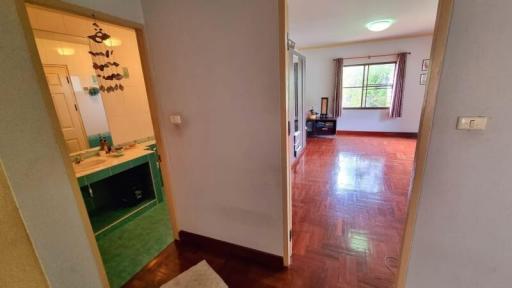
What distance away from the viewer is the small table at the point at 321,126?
6012 mm

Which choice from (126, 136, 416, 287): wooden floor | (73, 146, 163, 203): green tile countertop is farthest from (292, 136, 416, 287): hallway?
(73, 146, 163, 203): green tile countertop

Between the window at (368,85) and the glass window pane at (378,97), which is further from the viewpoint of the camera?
the glass window pane at (378,97)

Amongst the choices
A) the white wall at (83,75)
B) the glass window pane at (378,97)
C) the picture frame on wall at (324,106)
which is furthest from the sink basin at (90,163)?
the glass window pane at (378,97)

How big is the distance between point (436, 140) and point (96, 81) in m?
3.41

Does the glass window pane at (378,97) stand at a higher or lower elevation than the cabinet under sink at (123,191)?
higher

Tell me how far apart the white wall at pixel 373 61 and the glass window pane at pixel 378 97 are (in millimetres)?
204

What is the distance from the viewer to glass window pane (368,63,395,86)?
559cm

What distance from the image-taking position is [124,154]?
9.14 ft

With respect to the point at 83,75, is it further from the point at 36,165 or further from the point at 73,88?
the point at 36,165

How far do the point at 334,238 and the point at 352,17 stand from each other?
3.43 metres

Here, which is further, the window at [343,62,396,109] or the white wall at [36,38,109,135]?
the window at [343,62,396,109]

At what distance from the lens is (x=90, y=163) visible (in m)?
2.47

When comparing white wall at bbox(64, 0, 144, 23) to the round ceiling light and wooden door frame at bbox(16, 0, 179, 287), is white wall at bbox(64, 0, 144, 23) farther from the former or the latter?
the round ceiling light

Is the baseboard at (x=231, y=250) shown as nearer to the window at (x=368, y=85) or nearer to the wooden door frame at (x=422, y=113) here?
the wooden door frame at (x=422, y=113)
